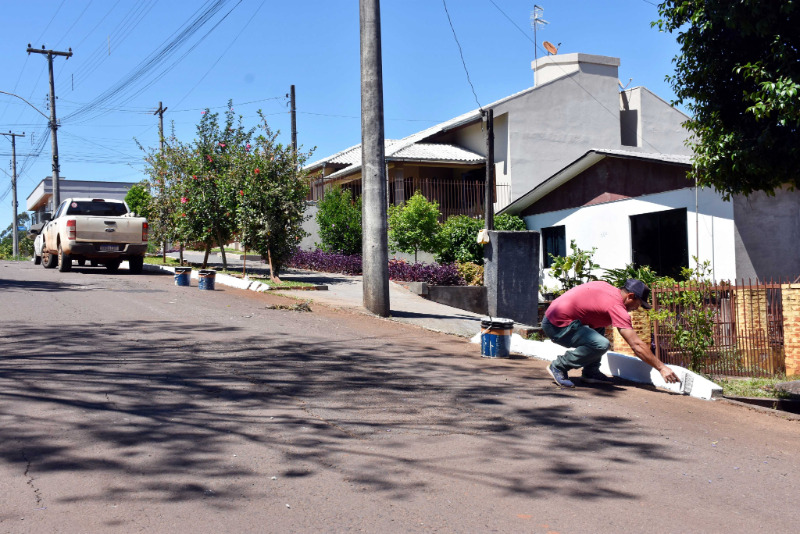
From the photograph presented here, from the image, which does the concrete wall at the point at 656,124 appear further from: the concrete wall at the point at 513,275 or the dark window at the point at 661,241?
the concrete wall at the point at 513,275

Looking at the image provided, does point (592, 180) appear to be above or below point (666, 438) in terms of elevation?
above

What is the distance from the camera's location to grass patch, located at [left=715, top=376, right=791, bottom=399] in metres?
8.60

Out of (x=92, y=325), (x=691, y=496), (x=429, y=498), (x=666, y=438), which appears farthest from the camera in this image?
(x=92, y=325)

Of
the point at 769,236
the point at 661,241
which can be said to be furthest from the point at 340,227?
the point at 769,236

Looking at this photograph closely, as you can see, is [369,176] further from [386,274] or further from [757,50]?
[757,50]

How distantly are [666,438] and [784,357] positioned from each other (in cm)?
572

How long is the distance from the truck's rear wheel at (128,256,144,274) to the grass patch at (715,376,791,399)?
14.2 meters

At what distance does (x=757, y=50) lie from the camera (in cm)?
963

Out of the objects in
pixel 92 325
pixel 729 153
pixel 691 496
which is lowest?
pixel 691 496

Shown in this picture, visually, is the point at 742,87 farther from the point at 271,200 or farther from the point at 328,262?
the point at 328,262

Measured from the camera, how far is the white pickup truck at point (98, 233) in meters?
17.6

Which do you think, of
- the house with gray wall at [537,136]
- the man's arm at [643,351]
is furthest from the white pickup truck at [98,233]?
the man's arm at [643,351]

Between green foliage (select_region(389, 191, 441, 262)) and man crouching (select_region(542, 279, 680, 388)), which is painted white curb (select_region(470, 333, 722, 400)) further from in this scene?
green foliage (select_region(389, 191, 441, 262))

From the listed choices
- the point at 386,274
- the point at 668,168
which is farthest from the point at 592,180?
the point at 386,274
